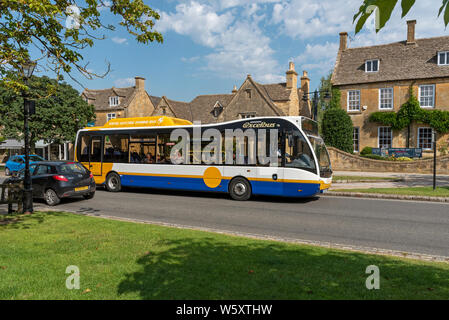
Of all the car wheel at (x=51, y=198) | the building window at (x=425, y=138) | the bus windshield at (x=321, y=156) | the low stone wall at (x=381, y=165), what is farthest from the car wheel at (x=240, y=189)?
the building window at (x=425, y=138)

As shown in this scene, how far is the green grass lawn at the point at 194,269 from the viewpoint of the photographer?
399 cm

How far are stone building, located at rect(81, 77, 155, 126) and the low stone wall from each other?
31.8m

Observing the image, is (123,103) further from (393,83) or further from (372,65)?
(393,83)

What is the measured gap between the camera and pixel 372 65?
33.4m

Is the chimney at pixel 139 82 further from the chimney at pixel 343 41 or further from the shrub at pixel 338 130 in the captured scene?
the shrub at pixel 338 130

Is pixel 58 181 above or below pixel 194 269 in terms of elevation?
above

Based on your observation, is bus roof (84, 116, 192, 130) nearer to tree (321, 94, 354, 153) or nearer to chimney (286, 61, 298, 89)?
tree (321, 94, 354, 153)

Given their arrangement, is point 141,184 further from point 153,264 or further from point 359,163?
point 359,163

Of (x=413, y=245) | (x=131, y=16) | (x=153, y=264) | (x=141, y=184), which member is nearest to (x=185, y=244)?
(x=153, y=264)

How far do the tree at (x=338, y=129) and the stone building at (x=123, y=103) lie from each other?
96.0 feet

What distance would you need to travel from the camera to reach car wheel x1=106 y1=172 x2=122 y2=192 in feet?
53.4

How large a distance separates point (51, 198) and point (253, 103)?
3041 cm

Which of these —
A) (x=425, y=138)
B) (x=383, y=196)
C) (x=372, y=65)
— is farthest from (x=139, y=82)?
(x=383, y=196)

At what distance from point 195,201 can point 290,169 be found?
3.93 m
